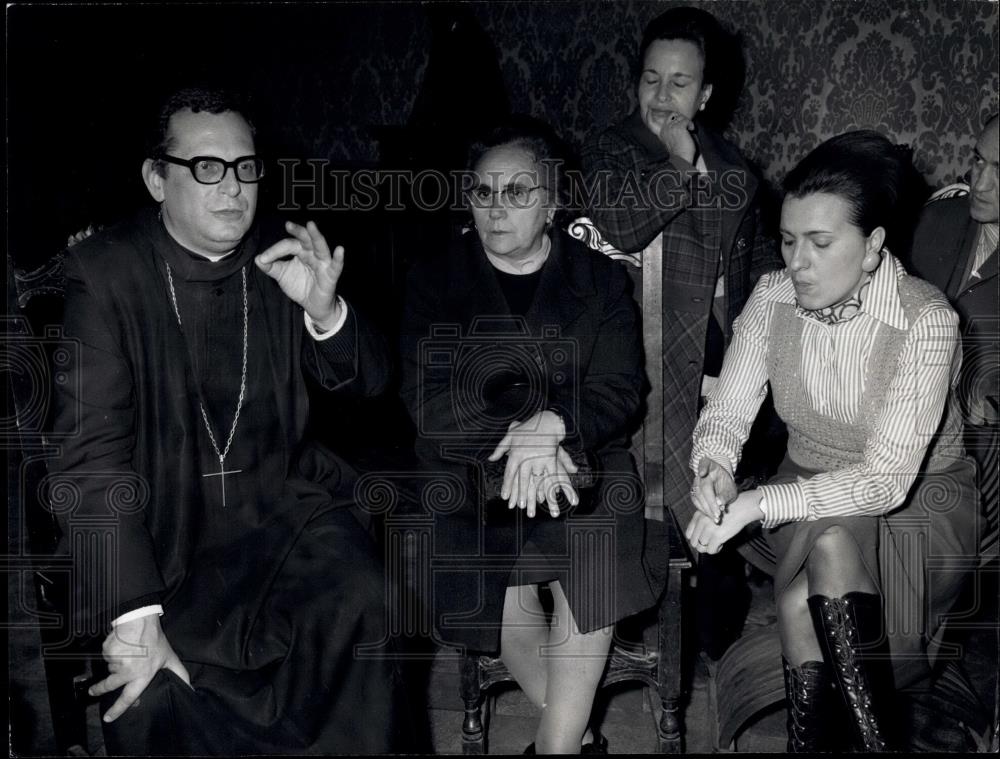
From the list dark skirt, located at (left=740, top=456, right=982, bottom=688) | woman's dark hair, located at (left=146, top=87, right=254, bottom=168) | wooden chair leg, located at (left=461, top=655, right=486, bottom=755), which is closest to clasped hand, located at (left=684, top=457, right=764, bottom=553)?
dark skirt, located at (left=740, top=456, right=982, bottom=688)

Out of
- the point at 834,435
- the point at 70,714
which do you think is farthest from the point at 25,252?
the point at 834,435

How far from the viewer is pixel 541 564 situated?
5.99 feet

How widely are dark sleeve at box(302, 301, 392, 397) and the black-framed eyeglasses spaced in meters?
0.28

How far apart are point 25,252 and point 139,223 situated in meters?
0.23

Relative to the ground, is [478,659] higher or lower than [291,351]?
lower

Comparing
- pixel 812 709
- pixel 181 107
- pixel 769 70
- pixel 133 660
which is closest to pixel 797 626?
A: pixel 812 709

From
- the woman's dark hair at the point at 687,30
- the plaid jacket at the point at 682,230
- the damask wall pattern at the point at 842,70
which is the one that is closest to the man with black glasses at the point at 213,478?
the plaid jacket at the point at 682,230

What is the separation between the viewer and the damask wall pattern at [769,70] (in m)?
2.83

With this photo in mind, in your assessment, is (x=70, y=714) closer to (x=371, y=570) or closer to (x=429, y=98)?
(x=371, y=570)

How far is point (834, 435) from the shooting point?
1.80m

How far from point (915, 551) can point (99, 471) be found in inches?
54.9

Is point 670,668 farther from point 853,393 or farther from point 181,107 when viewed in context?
point 181,107

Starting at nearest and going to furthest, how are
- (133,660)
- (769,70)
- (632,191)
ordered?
(133,660)
(632,191)
(769,70)

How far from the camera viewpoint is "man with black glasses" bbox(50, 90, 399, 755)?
159 cm
